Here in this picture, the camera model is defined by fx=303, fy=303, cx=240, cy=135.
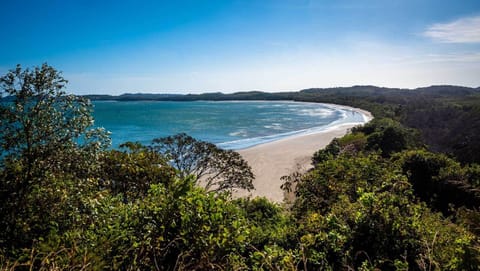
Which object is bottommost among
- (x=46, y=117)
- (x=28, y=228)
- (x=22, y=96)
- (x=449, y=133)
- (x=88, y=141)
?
(x=449, y=133)

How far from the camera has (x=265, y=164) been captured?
29.8 metres

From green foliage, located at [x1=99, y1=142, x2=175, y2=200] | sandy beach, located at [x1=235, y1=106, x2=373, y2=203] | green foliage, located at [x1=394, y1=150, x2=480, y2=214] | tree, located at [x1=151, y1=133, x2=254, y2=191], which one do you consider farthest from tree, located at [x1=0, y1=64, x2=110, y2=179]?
sandy beach, located at [x1=235, y1=106, x2=373, y2=203]

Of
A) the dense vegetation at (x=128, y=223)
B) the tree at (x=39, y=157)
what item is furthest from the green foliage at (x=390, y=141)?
the tree at (x=39, y=157)

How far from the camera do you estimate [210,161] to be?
16625mm

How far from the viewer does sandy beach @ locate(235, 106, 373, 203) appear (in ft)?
72.5

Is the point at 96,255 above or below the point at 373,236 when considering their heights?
above

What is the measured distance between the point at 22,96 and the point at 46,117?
47 cm

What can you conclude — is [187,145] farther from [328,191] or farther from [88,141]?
[88,141]

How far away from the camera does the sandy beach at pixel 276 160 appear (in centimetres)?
2209

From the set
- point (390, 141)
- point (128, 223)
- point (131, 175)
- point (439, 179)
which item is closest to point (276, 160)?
point (390, 141)

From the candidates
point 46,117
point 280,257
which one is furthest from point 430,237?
point 46,117

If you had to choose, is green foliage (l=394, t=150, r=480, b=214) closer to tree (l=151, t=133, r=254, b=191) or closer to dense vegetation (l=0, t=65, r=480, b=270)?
dense vegetation (l=0, t=65, r=480, b=270)

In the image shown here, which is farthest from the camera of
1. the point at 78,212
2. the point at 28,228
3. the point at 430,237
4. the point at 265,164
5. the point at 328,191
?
the point at 265,164

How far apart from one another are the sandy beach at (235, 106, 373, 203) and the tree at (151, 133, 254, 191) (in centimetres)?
495
